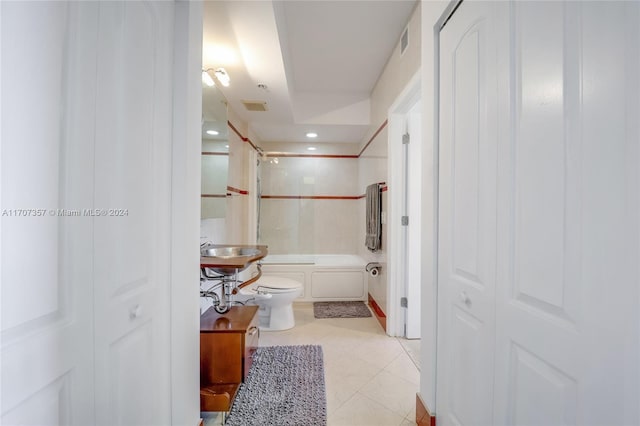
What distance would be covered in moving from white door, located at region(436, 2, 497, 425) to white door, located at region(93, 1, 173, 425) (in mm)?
1215

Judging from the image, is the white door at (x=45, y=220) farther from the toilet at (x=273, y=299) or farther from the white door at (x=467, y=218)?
the toilet at (x=273, y=299)

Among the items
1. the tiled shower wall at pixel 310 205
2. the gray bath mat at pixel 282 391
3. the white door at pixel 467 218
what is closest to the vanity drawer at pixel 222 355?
the gray bath mat at pixel 282 391

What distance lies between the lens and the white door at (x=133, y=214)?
0.79 m

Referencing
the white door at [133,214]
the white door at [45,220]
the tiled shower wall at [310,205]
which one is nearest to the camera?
the white door at [45,220]

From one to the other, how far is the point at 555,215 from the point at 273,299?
8.04 ft

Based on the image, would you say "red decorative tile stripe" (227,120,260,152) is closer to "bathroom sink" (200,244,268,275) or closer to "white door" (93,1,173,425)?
"bathroom sink" (200,244,268,275)

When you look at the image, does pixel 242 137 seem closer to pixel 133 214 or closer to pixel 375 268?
pixel 375 268

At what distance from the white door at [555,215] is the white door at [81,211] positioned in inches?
47.6

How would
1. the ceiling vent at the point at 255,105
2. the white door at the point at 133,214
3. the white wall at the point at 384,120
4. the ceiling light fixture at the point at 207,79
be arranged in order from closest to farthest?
the white door at the point at 133,214 < the ceiling light fixture at the point at 207,79 < the white wall at the point at 384,120 < the ceiling vent at the point at 255,105

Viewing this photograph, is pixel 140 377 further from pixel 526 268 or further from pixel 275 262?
pixel 275 262

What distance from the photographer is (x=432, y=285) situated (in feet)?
4.77

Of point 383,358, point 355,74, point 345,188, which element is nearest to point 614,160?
point 383,358

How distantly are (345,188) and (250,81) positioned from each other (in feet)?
8.17

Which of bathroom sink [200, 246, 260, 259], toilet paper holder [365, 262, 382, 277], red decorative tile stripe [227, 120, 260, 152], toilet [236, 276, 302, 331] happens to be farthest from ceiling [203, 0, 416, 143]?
toilet [236, 276, 302, 331]
